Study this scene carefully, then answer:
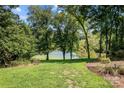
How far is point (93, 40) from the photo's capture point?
18438mm

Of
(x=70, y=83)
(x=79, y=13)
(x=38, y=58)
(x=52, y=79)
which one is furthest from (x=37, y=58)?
(x=70, y=83)

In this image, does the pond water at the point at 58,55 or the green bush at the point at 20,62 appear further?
the pond water at the point at 58,55

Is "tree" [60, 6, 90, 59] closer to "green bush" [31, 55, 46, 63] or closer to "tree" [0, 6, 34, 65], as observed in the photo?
"green bush" [31, 55, 46, 63]

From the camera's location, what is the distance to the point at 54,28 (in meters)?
17.3

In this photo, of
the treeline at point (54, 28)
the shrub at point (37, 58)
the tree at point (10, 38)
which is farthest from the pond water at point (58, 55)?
the tree at point (10, 38)

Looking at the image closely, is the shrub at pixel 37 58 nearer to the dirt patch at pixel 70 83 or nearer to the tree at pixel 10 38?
the tree at pixel 10 38

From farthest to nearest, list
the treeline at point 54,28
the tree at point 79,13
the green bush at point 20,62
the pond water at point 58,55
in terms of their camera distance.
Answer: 1. the pond water at point 58,55
2. the tree at point 79,13
3. the green bush at point 20,62
4. the treeline at point 54,28

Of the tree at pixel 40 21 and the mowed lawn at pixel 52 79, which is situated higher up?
the tree at pixel 40 21

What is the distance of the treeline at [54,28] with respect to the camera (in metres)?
13.8

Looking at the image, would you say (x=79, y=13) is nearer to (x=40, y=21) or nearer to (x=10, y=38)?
(x=40, y=21)

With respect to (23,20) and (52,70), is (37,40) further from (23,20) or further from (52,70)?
(52,70)

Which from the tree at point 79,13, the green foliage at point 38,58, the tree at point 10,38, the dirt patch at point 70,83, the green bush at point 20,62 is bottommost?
the dirt patch at point 70,83
